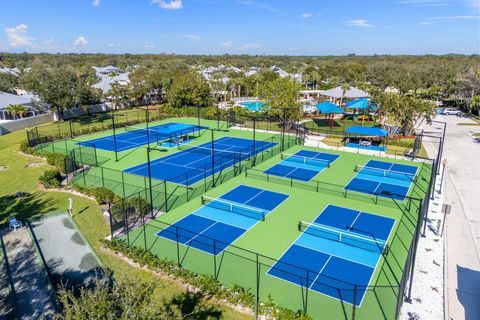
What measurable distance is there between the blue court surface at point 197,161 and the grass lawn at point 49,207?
18.3 feet

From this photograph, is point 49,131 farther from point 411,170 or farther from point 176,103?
point 411,170

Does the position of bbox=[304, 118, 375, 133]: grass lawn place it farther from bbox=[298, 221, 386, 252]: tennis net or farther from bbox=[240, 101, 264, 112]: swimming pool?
bbox=[298, 221, 386, 252]: tennis net

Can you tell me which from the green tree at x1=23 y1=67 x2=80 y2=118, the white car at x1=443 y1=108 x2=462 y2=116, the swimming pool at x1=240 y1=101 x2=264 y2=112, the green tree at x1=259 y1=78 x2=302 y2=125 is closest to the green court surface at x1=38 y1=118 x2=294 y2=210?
the green tree at x1=259 y1=78 x2=302 y2=125

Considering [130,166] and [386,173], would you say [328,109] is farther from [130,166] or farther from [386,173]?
[130,166]

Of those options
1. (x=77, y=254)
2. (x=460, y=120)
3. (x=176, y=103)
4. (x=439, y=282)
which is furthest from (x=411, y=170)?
(x=176, y=103)

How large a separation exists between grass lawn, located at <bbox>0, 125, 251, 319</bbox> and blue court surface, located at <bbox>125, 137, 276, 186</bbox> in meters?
5.58

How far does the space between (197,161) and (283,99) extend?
47.6ft

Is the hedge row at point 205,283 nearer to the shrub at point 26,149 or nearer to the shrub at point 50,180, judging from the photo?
the shrub at point 50,180

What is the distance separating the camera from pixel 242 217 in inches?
717

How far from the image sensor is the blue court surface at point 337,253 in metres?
12.7

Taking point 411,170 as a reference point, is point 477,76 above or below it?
above

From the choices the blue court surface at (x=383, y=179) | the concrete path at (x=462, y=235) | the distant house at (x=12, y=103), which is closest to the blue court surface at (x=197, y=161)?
the blue court surface at (x=383, y=179)

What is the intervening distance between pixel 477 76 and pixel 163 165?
52.8m

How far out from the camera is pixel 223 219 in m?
17.9
